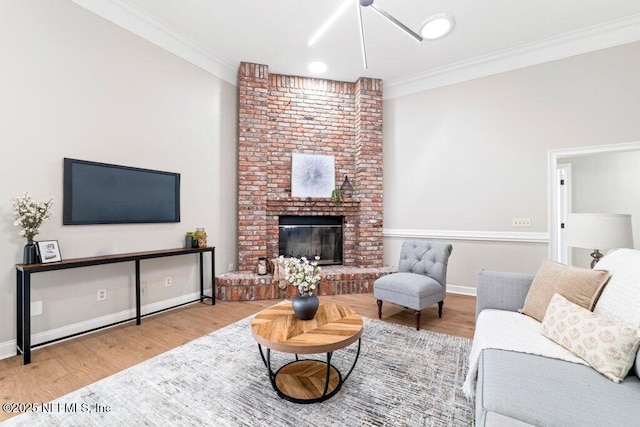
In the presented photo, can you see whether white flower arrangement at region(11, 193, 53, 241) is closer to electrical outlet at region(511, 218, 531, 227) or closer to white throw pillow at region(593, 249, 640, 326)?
white throw pillow at region(593, 249, 640, 326)

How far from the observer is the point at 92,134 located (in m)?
2.78

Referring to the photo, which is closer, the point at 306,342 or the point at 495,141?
the point at 306,342

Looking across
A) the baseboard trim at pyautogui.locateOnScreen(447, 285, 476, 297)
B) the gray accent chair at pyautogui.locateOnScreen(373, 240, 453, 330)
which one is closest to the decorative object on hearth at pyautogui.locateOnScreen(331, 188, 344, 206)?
the gray accent chair at pyautogui.locateOnScreen(373, 240, 453, 330)

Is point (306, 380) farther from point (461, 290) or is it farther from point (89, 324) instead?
point (461, 290)

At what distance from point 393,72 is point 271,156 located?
7.66 feet

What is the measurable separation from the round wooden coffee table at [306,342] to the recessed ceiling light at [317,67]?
3558mm

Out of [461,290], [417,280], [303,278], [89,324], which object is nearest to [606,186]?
[461,290]

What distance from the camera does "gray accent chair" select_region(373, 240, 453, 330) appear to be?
9.54ft

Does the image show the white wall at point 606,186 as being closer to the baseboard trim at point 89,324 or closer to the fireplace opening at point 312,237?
the fireplace opening at point 312,237

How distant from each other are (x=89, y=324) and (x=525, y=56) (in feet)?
19.9

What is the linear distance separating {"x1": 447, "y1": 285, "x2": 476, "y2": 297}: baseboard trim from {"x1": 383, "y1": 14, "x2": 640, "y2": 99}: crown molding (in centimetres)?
309

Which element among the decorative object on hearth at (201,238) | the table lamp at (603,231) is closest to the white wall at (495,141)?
the table lamp at (603,231)

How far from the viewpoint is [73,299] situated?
2.68 meters

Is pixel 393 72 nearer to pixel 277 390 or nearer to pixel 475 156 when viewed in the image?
pixel 475 156
